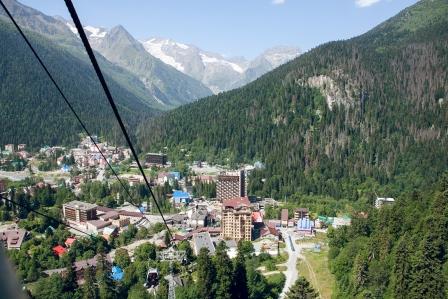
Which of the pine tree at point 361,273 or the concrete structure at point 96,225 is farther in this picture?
the concrete structure at point 96,225

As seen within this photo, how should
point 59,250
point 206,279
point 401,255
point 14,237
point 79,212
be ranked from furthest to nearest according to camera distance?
1. point 79,212
2. point 14,237
3. point 59,250
4. point 206,279
5. point 401,255

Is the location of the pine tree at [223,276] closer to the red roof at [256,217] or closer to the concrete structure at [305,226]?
the red roof at [256,217]

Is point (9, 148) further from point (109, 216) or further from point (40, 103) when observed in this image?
point (109, 216)

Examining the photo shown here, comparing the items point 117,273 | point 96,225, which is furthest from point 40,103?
point 117,273

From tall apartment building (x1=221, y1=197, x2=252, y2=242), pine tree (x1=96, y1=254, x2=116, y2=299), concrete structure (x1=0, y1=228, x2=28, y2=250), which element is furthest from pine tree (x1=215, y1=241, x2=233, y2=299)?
concrete structure (x1=0, y1=228, x2=28, y2=250)

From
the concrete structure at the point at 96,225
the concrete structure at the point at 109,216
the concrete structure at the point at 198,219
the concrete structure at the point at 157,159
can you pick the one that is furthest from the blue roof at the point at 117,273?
the concrete structure at the point at 157,159

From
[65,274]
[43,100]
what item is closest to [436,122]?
[65,274]
